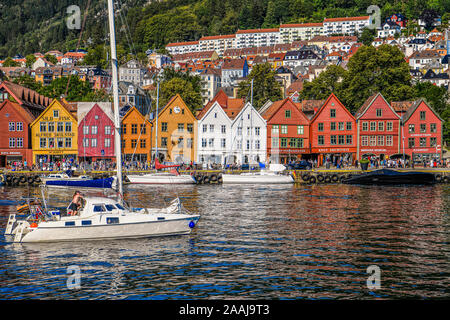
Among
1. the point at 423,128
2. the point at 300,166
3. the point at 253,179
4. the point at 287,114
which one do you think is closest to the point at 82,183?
the point at 253,179

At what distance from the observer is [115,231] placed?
109ft

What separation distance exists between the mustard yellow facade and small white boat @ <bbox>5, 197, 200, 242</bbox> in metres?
67.5

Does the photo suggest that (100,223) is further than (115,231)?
No

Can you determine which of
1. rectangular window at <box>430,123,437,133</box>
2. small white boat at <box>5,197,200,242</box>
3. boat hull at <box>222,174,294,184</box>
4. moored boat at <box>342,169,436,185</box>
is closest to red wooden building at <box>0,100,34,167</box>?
boat hull at <box>222,174,294,184</box>

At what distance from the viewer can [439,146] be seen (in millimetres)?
99125

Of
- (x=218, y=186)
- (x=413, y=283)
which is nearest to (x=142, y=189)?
(x=218, y=186)

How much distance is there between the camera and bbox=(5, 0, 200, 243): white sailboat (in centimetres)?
3234

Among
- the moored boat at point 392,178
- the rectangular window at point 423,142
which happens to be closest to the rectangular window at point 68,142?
the moored boat at point 392,178

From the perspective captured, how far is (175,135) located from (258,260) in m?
72.4

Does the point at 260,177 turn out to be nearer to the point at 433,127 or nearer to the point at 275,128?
the point at 275,128

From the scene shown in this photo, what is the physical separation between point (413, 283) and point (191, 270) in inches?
418

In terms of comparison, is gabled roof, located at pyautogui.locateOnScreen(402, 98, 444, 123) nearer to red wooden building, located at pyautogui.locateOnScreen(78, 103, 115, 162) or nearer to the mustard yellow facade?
red wooden building, located at pyautogui.locateOnScreen(78, 103, 115, 162)

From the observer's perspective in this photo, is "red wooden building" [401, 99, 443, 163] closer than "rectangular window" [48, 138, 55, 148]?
No

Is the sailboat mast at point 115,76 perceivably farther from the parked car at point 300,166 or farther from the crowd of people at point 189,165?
the parked car at point 300,166
